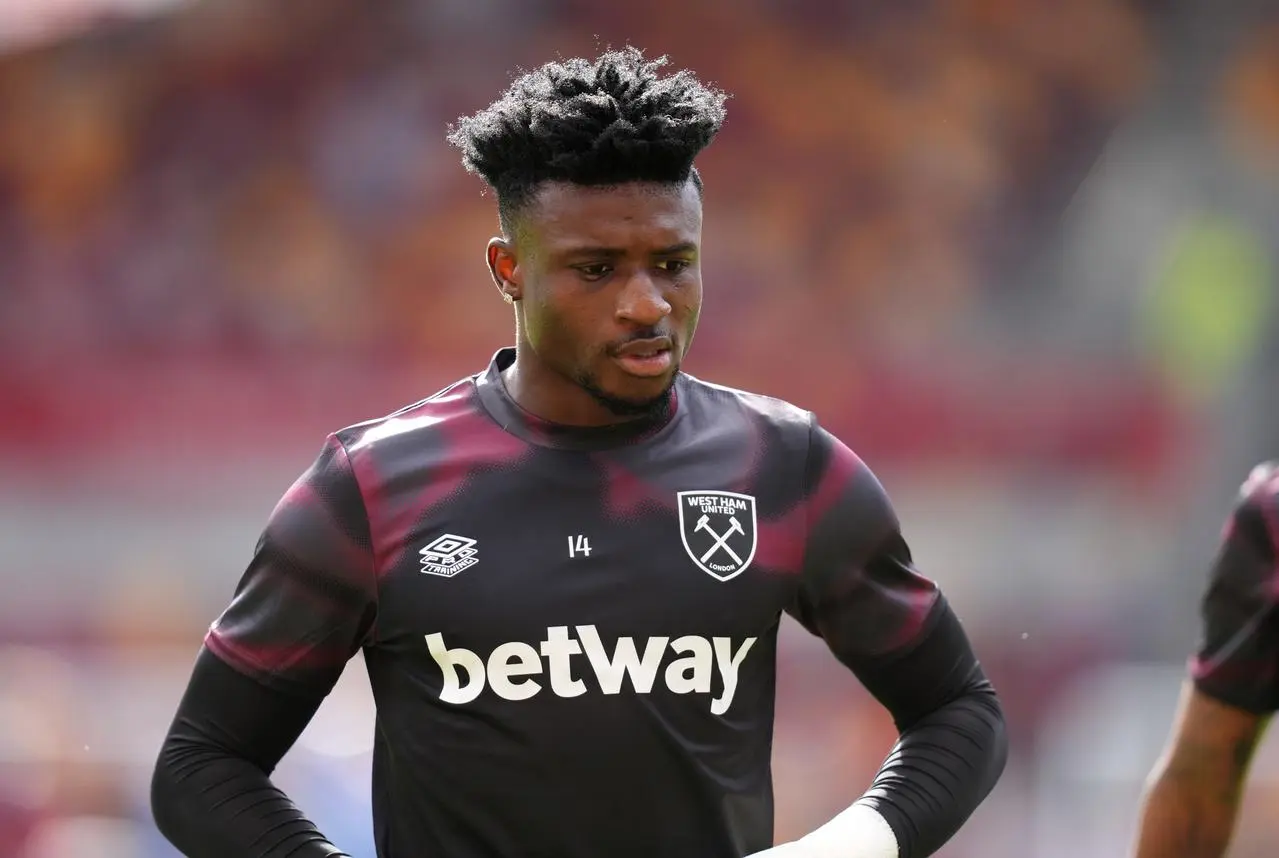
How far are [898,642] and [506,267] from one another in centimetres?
81

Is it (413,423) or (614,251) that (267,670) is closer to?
(413,423)

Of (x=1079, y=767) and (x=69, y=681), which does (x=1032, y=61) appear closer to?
(x=1079, y=767)

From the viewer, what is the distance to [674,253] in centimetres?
254

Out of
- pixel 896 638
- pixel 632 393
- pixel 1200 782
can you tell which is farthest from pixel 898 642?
pixel 1200 782

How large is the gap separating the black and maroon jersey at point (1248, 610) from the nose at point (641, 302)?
109 cm

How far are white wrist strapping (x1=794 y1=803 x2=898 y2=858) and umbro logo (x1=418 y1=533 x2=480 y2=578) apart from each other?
60cm

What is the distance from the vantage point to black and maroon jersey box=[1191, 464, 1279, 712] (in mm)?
2904

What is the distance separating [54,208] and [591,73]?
8954 mm

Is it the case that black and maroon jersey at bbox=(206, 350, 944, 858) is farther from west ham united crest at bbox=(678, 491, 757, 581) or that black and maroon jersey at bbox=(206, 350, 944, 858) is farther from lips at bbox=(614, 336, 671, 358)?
lips at bbox=(614, 336, 671, 358)

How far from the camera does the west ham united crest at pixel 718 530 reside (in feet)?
8.50

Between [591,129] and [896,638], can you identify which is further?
[896,638]

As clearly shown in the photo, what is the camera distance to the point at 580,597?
8.36 feet

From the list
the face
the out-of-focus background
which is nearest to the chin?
the face

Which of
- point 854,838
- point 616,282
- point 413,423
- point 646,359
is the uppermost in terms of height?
point 616,282
